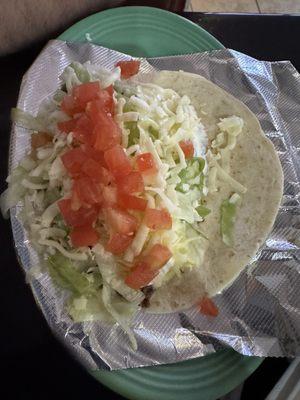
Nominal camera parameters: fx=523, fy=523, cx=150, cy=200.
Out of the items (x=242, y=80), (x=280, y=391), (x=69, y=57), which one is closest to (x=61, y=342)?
(x=280, y=391)

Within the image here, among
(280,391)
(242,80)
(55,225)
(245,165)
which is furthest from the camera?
(242,80)

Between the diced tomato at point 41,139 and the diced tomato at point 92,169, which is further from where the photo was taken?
the diced tomato at point 41,139

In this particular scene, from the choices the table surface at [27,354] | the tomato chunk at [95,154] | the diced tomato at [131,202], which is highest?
the tomato chunk at [95,154]

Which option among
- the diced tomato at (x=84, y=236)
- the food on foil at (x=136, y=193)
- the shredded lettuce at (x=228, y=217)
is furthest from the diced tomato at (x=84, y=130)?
the shredded lettuce at (x=228, y=217)

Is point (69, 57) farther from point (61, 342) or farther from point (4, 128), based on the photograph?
point (61, 342)

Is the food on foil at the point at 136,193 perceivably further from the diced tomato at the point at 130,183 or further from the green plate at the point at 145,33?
the green plate at the point at 145,33

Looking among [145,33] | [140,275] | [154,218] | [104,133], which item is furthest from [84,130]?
[145,33]
